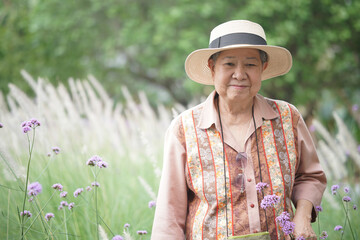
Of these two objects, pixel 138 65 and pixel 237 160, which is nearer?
pixel 237 160

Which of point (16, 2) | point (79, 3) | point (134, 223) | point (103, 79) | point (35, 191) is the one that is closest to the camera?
point (35, 191)

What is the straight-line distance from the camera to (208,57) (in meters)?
1.91

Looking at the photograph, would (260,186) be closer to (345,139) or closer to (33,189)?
(33,189)

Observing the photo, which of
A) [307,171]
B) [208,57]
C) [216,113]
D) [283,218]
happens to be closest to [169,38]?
[208,57]

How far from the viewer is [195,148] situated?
5.86ft

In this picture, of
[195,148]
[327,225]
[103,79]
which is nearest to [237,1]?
[103,79]

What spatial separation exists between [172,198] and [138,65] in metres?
8.99

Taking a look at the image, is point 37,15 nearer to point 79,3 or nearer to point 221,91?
point 79,3

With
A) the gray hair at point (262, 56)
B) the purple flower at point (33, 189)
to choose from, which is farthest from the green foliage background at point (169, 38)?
the purple flower at point (33, 189)

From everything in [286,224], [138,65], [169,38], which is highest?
[138,65]

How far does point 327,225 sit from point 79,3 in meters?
7.56

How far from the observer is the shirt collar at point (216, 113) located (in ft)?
5.93

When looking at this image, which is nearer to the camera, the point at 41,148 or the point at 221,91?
the point at 221,91

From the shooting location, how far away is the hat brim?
5.93 feet
